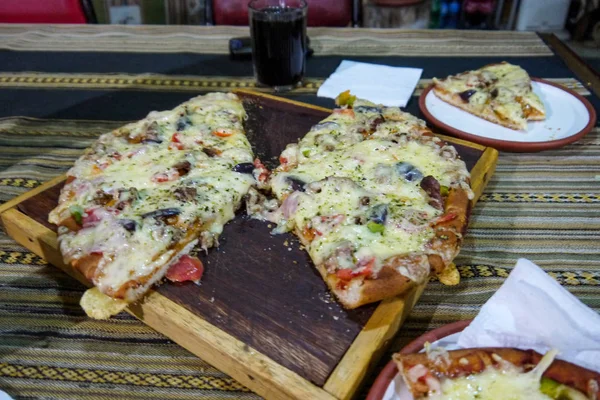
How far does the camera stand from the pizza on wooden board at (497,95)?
2.04 metres

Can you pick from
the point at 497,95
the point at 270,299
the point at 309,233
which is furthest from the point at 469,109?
the point at 270,299

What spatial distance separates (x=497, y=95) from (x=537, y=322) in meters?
1.33

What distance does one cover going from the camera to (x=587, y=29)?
17.0 ft

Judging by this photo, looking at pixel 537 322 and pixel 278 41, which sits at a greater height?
pixel 278 41

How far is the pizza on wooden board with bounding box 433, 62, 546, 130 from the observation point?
2.04 meters

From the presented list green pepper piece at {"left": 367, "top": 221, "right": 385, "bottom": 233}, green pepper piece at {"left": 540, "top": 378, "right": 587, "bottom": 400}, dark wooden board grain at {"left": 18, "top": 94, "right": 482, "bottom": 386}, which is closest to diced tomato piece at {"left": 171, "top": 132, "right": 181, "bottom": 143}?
dark wooden board grain at {"left": 18, "top": 94, "right": 482, "bottom": 386}

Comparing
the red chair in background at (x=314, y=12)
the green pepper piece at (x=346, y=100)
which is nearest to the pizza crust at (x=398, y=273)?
the green pepper piece at (x=346, y=100)

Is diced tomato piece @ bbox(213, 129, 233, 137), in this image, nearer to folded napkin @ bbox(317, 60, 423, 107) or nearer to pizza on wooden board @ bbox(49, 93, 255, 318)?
pizza on wooden board @ bbox(49, 93, 255, 318)

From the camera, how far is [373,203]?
4.74ft

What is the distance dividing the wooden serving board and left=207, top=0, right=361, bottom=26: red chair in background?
228 centimetres

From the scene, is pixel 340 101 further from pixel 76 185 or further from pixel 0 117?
pixel 0 117

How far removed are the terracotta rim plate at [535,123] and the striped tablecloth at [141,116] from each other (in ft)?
0.24

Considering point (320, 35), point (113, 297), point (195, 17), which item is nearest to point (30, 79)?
point (320, 35)

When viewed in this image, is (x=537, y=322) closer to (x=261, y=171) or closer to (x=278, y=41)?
(x=261, y=171)
